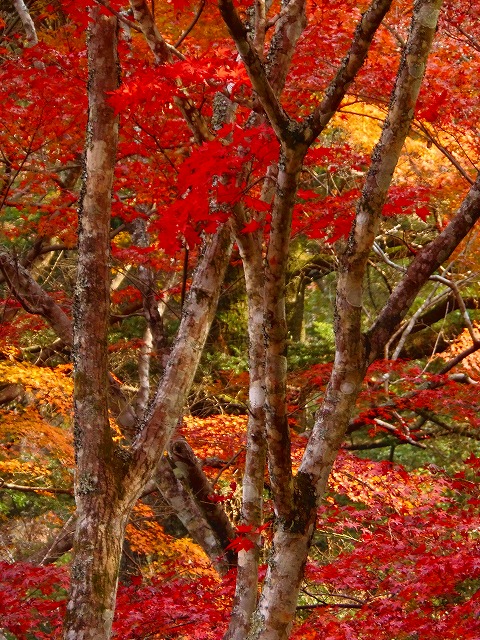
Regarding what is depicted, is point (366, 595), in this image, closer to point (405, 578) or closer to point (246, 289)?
point (405, 578)

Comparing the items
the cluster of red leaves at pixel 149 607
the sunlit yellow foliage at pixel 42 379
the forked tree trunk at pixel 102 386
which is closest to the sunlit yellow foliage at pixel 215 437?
the sunlit yellow foliage at pixel 42 379

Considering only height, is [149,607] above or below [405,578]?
below

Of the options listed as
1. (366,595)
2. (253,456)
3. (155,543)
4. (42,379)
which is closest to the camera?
(253,456)

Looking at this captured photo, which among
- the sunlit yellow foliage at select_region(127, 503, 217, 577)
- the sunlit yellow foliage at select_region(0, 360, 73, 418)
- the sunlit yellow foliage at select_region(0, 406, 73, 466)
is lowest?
the sunlit yellow foliage at select_region(127, 503, 217, 577)

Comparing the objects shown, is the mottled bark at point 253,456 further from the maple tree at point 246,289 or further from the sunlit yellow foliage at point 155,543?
the sunlit yellow foliage at point 155,543

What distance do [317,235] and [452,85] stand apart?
5.05m

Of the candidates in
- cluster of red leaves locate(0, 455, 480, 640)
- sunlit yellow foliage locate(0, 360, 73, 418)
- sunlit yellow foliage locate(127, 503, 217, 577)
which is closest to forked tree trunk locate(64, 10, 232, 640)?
cluster of red leaves locate(0, 455, 480, 640)

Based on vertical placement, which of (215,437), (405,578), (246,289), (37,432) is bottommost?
(405,578)

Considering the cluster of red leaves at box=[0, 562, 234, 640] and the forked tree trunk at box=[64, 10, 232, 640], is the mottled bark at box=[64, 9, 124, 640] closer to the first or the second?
the forked tree trunk at box=[64, 10, 232, 640]

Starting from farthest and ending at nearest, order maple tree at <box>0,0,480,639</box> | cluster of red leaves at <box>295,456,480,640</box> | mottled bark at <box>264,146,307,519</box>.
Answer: cluster of red leaves at <box>295,456,480,640</box> → maple tree at <box>0,0,480,639</box> → mottled bark at <box>264,146,307,519</box>

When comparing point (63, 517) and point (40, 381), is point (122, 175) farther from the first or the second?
point (63, 517)

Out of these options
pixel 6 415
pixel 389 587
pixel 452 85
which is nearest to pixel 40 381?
pixel 6 415

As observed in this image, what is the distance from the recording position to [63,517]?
13633 millimetres

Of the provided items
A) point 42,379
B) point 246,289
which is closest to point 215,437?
point 42,379
